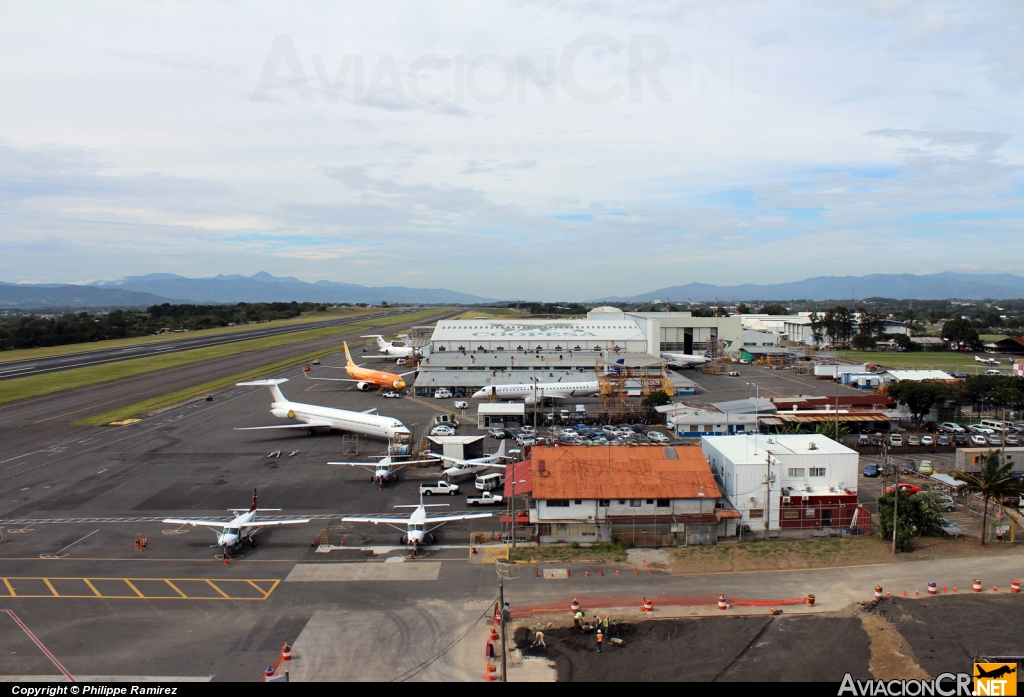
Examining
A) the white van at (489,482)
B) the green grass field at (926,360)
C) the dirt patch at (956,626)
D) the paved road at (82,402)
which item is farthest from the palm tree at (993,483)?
the green grass field at (926,360)

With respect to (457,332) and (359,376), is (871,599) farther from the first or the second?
(457,332)

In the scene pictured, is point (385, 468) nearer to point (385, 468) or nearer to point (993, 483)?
point (385, 468)

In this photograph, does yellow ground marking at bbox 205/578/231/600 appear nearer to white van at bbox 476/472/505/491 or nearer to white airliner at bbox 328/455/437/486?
white airliner at bbox 328/455/437/486

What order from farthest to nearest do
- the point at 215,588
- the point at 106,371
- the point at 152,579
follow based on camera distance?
the point at 106,371, the point at 152,579, the point at 215,588

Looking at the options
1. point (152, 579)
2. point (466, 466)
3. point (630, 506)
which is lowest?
point (152, 579)

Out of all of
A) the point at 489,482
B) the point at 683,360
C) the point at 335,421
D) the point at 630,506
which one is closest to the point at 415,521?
the point at 489,482

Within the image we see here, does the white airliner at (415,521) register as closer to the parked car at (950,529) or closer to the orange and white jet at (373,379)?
the parked car at (950,529)

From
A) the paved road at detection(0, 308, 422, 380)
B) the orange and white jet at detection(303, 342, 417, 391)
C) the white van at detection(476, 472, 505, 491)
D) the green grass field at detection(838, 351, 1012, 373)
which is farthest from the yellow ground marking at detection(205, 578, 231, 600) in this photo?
the green grass field at detection(838, 351, 1012, 373)
